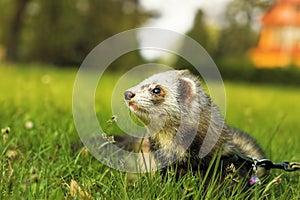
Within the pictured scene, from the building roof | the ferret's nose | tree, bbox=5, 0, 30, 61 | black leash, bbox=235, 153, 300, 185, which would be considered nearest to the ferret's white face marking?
the ferret's nose

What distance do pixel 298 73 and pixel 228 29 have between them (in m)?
9.71

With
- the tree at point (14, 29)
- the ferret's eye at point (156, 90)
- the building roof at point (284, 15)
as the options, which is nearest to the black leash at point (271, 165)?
the ferret's eye at point (156, 90)

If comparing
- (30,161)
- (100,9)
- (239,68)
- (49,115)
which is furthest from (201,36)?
(30,161)

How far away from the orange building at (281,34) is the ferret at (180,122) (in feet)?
75.8

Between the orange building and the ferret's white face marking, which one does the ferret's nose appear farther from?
the orange building

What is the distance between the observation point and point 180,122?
2205 millimetres

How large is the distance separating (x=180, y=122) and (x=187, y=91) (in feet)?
0.46

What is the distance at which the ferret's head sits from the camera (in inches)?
85.5

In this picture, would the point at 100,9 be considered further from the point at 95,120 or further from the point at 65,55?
the point at 95,120

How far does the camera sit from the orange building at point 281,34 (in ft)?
82.5

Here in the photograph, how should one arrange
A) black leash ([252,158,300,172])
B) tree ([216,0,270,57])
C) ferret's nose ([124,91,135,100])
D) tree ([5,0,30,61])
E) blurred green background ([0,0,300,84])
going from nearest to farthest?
1. ferret's nose ([124,91,135,100])
2. black leash ([252,158,300,172])
3. tree ([5,0,30,61])
4. blurred green background ([0,0,300,84])
5. tree ([216,0,270,57])

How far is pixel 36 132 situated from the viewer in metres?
3.04

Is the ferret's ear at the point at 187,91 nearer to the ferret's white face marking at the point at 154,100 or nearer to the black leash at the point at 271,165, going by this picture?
the ferret's white face marking at the point at 154,100

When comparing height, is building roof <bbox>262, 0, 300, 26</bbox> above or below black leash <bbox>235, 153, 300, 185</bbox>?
below
